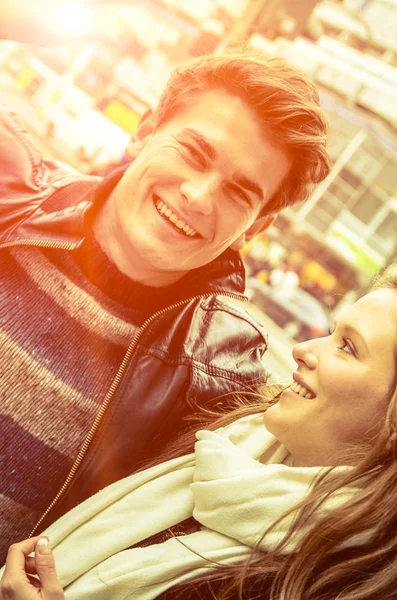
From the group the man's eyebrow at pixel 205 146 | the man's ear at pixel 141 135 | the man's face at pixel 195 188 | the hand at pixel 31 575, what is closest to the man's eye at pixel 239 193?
the man's face at pixel 195 188

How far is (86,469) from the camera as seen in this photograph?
1777 mm

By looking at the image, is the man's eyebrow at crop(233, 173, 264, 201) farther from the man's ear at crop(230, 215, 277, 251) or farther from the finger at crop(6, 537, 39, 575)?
the finger at crop(6, 537, 39, 575)

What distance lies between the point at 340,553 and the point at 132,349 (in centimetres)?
93

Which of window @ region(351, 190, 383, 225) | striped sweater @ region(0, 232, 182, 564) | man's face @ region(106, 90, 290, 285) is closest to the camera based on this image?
striped sweater @ region(0, 232, 182, 564)

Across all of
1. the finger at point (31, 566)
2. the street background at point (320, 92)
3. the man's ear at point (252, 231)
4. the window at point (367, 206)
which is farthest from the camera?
the window at point (367, 206)

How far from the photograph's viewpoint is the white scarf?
1.47 meters

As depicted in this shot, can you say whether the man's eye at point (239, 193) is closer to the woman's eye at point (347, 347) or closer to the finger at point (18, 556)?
the woman's eye at point (347, 347)

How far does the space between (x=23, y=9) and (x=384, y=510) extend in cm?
213

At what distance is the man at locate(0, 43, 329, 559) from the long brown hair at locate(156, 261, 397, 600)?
2.01 feet

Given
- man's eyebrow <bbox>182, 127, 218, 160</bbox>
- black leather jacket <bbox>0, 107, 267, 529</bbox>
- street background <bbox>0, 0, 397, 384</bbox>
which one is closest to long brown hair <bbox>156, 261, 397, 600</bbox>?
black leather jacket <bbox>0, 107, 267, 529</bbox>

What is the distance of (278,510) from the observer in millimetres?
1460

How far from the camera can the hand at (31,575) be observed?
1313 millimetres

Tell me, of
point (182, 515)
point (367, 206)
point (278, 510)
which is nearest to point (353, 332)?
point (278, 510)

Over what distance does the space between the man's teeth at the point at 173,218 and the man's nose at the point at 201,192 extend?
69 millimetres
